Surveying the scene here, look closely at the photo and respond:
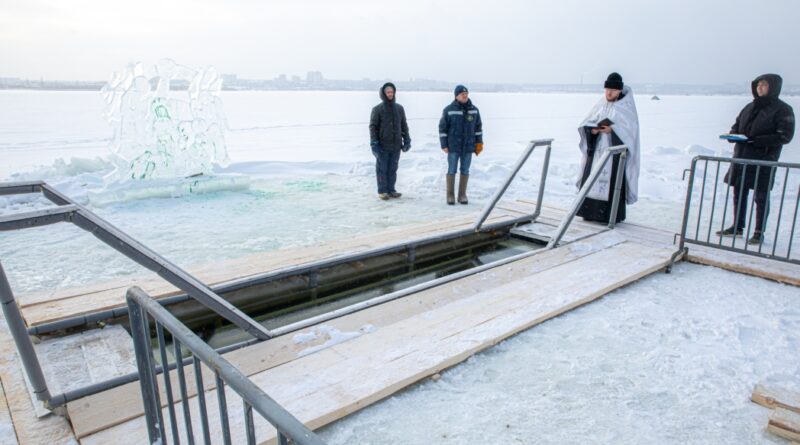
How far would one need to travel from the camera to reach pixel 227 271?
12.6 feet

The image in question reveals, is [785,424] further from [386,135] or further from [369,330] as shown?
[386,135]

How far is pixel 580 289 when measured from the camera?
359cm

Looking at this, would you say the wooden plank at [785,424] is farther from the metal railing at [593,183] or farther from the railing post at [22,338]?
the railing post at [22,338]

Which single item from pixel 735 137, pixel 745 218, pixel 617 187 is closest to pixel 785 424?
pixel 735 137

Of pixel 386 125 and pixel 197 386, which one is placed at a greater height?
pixel 386 125

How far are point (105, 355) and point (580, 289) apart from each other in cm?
294

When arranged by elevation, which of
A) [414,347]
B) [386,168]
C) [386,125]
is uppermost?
[386,125]

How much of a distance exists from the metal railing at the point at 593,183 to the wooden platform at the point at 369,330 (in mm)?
153

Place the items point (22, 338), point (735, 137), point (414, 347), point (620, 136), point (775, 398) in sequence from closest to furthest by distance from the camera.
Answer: point (22, 338)
point (775, 398)
point (414, 347)
point (735, 137)
point (620, 136)

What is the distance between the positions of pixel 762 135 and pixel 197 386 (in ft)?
16.6

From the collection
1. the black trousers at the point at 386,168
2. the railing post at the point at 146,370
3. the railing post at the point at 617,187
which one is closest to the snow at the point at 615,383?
the railing post at the point at 146,370

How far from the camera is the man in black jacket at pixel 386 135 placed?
22.9 feet

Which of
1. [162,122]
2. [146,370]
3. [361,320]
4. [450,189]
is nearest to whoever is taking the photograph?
[146,370]

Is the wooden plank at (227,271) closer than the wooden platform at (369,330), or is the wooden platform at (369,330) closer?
the wooden platform at (369,330)
